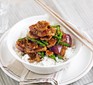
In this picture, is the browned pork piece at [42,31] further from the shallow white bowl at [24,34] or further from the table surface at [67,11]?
the table surface at [67,11]

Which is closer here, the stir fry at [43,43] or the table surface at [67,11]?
the stir fry at [43,43]

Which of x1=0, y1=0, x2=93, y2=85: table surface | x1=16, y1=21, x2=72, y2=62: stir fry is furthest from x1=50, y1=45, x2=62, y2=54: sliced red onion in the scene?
x1=0, y1=0, x2=93, y2=85: table surface

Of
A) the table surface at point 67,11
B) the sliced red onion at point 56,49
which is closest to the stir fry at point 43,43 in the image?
the sliced red onion at point 56,49

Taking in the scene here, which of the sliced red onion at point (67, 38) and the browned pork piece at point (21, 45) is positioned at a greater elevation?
the browned pork piece at point (21, 45)

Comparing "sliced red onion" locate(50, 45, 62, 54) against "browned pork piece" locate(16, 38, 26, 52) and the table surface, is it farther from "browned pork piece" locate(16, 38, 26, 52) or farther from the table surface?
the table surface

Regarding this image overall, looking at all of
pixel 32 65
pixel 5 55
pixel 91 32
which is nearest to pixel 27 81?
pixel 32 65

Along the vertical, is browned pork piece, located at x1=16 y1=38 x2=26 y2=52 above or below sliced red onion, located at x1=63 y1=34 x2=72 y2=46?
above

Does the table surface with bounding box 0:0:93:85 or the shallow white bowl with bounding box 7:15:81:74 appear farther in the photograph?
the table surface with bounding box 0:0:93:85
